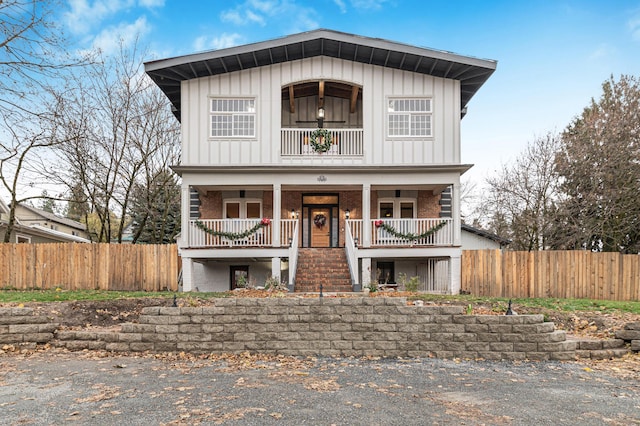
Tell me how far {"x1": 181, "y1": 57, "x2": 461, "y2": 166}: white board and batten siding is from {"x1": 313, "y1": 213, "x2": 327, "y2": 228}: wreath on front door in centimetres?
293

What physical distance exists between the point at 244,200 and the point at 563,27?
14906 millimetres

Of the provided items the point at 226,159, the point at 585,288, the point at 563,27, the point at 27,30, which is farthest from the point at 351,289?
the point at 563,27

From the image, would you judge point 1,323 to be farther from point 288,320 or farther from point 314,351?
point 314,351

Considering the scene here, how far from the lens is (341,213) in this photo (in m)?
17.2

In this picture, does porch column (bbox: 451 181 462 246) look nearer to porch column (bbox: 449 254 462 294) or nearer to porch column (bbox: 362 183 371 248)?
porch column (bbox: 449 254 462 294)

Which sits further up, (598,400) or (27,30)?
(27,30)

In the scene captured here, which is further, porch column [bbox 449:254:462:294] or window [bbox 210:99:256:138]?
window [bbox 210:99:256:138]

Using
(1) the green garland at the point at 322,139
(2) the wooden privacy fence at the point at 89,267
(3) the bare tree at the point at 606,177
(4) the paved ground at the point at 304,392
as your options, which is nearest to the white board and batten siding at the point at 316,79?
(1) the green garland at the point at 322,139

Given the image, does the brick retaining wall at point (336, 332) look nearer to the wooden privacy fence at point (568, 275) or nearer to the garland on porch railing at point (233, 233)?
the wooden privacy fence at point (568, 275)

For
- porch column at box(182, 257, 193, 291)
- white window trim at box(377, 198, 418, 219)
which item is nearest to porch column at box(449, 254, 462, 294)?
white window trim at box(377, 198, 418, 219)

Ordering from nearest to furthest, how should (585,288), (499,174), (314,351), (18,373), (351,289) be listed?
(18,373) < (314,351) < (351,289) < (585,288) < (499,174)

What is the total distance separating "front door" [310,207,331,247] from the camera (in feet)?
56.9

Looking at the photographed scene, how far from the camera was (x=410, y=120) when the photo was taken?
1527 centimetres

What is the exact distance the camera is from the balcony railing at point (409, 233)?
14.7 meters
